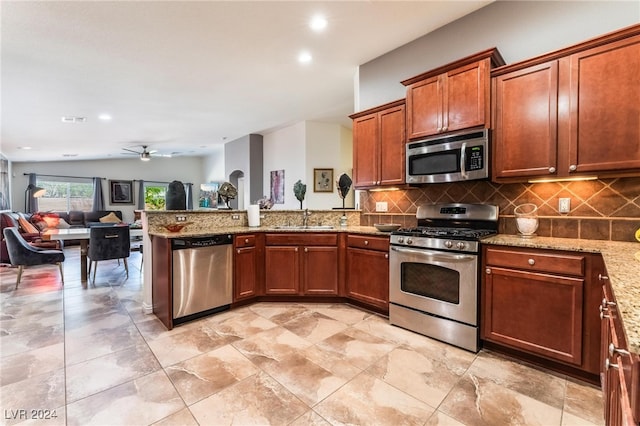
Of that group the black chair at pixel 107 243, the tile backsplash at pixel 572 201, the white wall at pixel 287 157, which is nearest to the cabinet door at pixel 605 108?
the tile backsplash at pixel 572 201

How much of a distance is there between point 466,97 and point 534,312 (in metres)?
1.74

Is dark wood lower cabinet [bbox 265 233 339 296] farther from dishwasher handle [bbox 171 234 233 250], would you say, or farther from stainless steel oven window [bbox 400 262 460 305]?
stainless steel oven window [bbox 400 262 460 305]

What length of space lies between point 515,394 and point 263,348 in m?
1.73

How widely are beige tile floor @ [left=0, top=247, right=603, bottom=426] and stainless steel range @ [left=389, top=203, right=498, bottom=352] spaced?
14 centimetres

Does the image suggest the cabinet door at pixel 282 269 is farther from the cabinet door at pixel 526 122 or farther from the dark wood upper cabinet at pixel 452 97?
the cabinet door at pixel 526 122

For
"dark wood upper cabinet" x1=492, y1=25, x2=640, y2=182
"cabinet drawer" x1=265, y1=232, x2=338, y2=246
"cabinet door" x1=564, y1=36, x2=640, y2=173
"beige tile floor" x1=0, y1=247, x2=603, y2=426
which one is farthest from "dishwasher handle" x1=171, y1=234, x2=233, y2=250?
"cabinet door" x1=564, y1=36, x2=640, y2=173

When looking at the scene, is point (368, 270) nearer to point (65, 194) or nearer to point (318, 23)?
point (318, 23)

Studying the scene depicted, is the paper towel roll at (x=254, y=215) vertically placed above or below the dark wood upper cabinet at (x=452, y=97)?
below

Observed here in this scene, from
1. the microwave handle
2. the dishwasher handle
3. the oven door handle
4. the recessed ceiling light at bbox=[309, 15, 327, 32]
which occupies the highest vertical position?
the recessed ceiling light at bbox=[309, 15, 327, 32]

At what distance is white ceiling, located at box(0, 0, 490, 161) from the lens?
8.34 feet

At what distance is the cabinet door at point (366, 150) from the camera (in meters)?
3.20

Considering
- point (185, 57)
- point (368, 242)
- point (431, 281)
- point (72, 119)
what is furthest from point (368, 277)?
point (72, 119)

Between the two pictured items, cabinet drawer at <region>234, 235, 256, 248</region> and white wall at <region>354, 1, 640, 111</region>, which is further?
cabinet drawer at <region>234, 235, 256, 248</region>

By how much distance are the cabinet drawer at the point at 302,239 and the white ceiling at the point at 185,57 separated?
6.86 ft
